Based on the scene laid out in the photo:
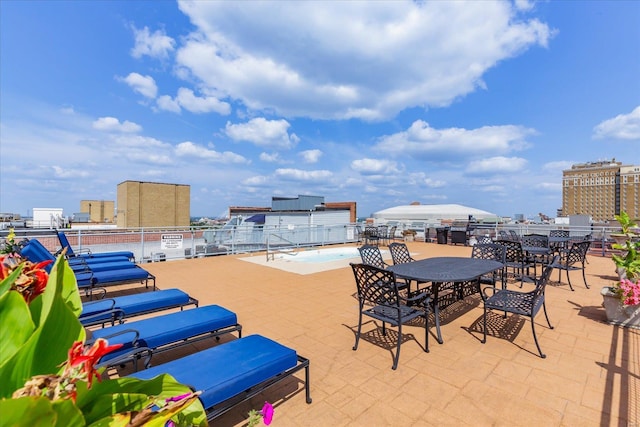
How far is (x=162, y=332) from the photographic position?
2.71m

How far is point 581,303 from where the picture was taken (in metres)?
4.82

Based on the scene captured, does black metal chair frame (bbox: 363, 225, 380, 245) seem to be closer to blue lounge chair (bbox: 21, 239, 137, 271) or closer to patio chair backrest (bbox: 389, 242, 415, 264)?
patio chair backrest (bbox: 389, 242, 415, 264)

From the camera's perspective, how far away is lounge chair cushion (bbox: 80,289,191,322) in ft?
10.8

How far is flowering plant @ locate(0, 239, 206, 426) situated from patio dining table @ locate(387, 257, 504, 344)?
3.12 m

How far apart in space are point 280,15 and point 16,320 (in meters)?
8.45

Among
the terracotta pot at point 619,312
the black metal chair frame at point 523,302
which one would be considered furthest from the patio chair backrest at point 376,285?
the terracotta pot at point 619,312

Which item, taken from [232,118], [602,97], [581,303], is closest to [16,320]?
[581,303]

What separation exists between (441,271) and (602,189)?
176 ft

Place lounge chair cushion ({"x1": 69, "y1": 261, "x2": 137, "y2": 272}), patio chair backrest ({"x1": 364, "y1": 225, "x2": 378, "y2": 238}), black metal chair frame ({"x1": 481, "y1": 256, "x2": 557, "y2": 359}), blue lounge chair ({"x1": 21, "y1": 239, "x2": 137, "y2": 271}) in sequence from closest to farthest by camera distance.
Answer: black metal chair frame ({"x1": 481, "y1": 256, "x2": 557, "y2": 359}) → blue lounge chair ({"x1": 21, "y1": 239, "x2": 137, "y2": 271}) → lounge chair cushion ({"x1": 69, "y1": 261, "x2": 137, "y2": 272}) → patio chair backrest ({"x1": 364, "y1": 225, "x2": 378, "y2": 238})

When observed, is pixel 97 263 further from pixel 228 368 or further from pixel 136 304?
pixel 228 368

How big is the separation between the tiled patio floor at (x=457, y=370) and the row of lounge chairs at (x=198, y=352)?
0.32 meters

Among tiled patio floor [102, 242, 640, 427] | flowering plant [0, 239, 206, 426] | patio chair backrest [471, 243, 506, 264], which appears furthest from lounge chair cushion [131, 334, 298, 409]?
patio chair backrest [471, 243, 506, 264]

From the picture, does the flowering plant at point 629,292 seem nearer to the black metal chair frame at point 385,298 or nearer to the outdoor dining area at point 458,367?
the outdoor dining area at point 458,367

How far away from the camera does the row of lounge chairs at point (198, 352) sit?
77.2 inches
